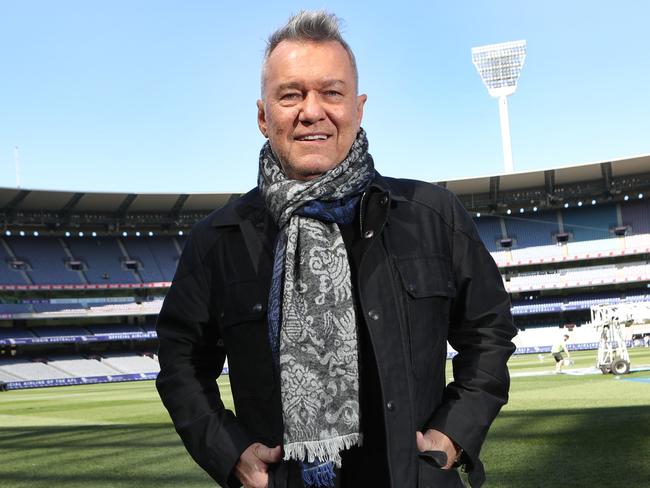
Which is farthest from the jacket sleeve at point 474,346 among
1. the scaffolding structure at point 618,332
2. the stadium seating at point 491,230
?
the stadium seating at point 491,230

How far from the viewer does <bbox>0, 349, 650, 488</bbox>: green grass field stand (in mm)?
6883

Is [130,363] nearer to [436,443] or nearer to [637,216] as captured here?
[637,216]

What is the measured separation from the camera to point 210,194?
48094 mm

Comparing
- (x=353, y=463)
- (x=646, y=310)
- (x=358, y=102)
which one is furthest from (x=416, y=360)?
(x=646, y=310)

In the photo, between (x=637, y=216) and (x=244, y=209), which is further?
(x=637, y=216)

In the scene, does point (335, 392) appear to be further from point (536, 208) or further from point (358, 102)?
point (536, 208)

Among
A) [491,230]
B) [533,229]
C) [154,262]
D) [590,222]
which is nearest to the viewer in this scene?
[590,222]

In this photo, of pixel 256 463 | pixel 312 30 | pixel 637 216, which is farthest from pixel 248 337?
pixel 637 216

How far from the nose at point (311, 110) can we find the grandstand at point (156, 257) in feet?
139

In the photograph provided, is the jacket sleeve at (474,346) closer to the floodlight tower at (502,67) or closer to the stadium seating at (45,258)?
the stadium seating at (45,258)

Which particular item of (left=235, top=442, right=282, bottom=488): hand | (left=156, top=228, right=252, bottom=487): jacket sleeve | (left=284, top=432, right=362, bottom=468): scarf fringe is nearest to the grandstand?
(left=156, top=228, right=252, bottom=487): jacket sleeve

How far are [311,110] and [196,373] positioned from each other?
93cm

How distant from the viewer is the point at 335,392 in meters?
2.09

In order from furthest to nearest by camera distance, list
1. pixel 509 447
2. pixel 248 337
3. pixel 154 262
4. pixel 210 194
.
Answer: pixel 154 262 < pixel 210 194 < pixel 509 447 < pixel 248 337
